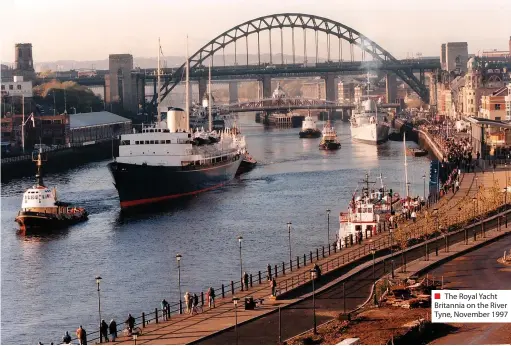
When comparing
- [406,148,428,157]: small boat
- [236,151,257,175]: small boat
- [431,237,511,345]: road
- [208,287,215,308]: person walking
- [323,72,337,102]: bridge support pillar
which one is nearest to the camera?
[431,237,511,345]: road

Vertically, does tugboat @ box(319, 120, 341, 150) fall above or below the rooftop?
below

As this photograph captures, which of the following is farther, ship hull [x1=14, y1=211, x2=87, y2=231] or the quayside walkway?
ship hull [x1=14, y1=211, x2=87, y2=231]

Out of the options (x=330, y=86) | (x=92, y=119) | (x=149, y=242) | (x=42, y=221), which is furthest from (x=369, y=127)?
(x=330, y=86)

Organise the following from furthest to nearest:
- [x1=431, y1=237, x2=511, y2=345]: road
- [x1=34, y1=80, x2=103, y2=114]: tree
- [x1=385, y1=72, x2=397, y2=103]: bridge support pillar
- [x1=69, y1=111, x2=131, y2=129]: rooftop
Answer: [x1=385, y1=72, x2=397, y2=103]: bridge support pillar → [x1=34, y1=80, x2=103, y2=114]: tree → [x1=69, y1=111, x2=131, y2=129]: rooftop → [x1=431, y1=237, x2=511, y2=345]: road

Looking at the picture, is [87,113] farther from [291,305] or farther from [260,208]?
[291,305]

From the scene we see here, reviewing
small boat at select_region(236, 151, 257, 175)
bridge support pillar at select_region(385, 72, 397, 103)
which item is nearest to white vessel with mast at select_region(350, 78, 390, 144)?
small boat at select_region(236, 151, 257, 175)

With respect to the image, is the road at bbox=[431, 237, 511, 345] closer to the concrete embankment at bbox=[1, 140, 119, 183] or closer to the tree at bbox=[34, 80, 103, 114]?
the concrete embankment at bbox=[1, 140, 119, 183]
